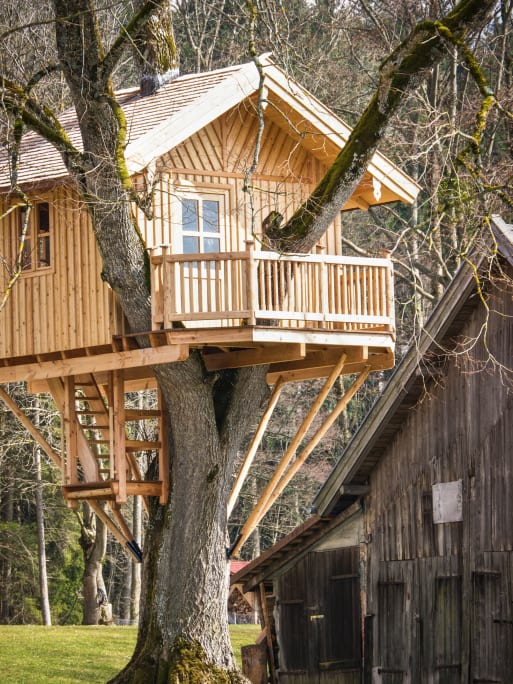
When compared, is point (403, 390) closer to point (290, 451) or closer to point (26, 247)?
point (290, 451)

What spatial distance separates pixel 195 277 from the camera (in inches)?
720

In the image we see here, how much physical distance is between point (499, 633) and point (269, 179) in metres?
8.24

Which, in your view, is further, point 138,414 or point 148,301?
point 138,414

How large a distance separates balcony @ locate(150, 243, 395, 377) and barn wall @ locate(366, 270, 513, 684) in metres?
1.41

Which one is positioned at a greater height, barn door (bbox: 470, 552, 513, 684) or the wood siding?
the wood siding

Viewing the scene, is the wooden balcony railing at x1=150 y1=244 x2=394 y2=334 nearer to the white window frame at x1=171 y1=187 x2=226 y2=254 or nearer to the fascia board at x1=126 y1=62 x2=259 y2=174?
the white window frame at x1=171 y1=187 x2=226 y2=254

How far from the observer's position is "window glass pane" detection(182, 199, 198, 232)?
784 inches

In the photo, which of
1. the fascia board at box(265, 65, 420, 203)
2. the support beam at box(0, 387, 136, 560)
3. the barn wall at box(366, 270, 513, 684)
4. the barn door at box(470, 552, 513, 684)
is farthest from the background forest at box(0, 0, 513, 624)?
the support beam at box(0, 387, 136, 560)

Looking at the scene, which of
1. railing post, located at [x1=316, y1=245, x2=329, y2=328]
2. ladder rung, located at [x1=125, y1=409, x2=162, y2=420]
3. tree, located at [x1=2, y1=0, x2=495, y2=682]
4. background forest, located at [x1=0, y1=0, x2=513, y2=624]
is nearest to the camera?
tree, located at [x1=2, y1=0, x2=495, y2=682]

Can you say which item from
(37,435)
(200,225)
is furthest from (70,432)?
(200,225)

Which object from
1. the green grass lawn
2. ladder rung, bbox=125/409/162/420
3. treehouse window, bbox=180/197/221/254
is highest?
treehouse window, bbox=180/197/221/254

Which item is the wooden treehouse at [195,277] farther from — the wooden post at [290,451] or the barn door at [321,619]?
the barn door at [321,619]

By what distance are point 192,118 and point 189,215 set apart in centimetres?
151

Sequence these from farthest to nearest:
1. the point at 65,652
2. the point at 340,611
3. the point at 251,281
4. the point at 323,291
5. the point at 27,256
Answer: the point at 65,652 < the point at 340,611 < the point at 27,256 < the point at 323,291 < the point at 251,281
